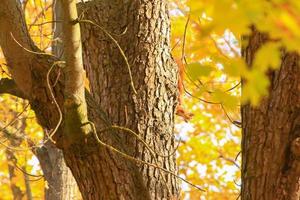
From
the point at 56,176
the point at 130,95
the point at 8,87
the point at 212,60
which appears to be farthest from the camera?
the point at 56,176

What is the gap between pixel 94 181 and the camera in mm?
2791

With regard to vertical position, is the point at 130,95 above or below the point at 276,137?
above

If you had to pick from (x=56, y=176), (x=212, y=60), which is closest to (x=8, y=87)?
(x=212, y=60)

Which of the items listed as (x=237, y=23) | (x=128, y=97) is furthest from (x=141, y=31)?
(x=237, y=23)

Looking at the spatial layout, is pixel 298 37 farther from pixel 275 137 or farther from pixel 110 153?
pixel 110 153

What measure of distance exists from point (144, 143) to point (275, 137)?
2.44 ft

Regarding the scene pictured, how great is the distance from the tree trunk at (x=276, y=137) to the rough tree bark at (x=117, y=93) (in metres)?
0.67

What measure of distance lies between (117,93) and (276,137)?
42.9 inches

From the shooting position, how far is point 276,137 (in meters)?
2.48

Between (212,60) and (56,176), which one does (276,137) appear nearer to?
(212,60)

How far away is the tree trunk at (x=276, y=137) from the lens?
2.44 m

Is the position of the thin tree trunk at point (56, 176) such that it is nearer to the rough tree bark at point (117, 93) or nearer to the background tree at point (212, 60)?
the background tree at point (212, 60)

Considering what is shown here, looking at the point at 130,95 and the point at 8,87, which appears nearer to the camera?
the point at 8,87

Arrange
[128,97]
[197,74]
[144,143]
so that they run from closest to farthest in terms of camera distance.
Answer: [197,74]
[144,143]
[128,97]
